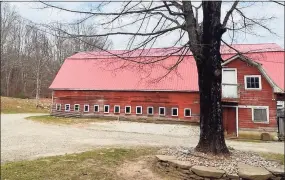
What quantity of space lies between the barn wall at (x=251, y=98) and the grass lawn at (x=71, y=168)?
15662 millimetres

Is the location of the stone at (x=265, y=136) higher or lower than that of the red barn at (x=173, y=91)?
lower

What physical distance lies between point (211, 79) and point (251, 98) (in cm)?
1576

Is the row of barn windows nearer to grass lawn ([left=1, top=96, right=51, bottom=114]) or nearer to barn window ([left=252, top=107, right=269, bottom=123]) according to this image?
barn window ([left=252, top=107, right=269, bottom=123])

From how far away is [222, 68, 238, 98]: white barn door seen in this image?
2197 centimetres

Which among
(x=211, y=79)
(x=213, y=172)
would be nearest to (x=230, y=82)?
(x=211, y=79)

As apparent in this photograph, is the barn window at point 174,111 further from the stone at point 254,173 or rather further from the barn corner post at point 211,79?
the stone at point 254,173

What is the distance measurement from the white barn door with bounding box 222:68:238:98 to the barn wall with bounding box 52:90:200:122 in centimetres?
338

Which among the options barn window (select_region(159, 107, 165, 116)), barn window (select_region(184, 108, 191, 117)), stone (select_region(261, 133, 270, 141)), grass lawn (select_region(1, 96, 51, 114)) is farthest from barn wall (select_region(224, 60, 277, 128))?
grass lawn (select_region(1, 96, 51, 114))

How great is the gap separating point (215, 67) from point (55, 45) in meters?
4.07

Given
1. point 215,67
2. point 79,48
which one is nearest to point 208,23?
point 215,67

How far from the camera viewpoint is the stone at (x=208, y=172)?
586cm

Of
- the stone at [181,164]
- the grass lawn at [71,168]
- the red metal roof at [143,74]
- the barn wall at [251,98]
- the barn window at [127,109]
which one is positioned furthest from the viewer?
the barn window at [127,109]

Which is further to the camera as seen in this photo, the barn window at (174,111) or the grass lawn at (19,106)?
the grass lawn at (19,106)

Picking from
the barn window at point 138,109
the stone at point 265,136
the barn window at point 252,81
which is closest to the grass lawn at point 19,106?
the barn window at point 138,109
